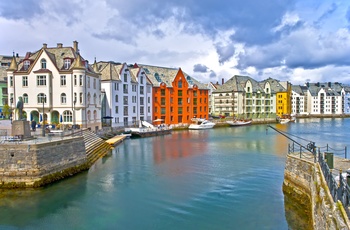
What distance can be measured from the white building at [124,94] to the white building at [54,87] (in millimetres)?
11555

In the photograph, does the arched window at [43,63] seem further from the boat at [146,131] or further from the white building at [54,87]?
Answer: the boat at [146,131]

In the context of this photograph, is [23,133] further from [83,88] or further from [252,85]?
[252,85]

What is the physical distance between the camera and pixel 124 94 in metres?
66.1

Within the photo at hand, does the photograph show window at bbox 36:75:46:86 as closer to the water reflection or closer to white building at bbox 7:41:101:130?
white building at bbox 7:41:101:130

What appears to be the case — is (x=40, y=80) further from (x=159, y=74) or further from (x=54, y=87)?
(x=159, y=74)

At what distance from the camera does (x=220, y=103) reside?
112 metres

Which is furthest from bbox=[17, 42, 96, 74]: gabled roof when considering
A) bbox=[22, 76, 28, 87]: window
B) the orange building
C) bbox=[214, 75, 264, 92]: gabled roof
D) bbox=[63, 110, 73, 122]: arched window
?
bbox=[214, 75, 264, 92]: gabled roof

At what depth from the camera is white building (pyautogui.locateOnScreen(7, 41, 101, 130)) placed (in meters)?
46.1

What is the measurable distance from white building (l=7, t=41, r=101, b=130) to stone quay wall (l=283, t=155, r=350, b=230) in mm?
33941

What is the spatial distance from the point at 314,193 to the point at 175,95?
67725 millimetres

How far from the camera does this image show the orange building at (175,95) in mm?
79000

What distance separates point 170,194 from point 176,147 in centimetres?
2395

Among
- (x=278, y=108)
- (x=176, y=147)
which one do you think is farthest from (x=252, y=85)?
(x=176, y=147)

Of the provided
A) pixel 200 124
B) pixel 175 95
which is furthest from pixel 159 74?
pixel 200 124
